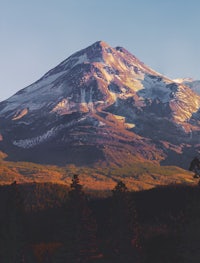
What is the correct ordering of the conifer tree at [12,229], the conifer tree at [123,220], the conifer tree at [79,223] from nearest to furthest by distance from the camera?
1. the conifer tree at [123,220]
2. the conifer tree at [79,223]
3. the conifer tree at [12,229]

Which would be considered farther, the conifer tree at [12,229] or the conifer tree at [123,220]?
the conifer tree at [12,229]

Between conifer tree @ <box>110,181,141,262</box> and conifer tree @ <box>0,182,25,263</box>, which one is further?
conifer tree @ <box>0,182,25,263</box>

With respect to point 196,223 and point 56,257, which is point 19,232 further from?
point 56,257

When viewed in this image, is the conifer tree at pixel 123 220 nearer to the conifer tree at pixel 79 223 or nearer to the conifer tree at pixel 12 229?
the conifer tree at pixel 79 223

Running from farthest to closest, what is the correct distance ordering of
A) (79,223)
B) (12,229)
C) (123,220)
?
(79,223), (12,229), (123,220)

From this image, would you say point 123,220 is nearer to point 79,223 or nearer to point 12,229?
point 79,223

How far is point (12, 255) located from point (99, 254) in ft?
141

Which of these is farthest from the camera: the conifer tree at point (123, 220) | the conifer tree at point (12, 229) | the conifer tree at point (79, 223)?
the conifer tree at point (12, 229)

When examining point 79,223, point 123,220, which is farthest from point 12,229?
point 123,220

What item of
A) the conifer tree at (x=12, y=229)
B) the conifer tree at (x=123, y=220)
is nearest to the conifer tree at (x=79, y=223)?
the conifer tree at (x=123, y=220)

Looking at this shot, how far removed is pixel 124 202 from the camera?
110 meters

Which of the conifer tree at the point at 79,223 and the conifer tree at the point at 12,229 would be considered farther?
the conifer tree at the point at 12,229

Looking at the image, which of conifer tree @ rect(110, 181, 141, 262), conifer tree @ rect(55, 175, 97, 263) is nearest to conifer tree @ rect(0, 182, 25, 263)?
conifer tree @ rect(55, 175, 97, 263)

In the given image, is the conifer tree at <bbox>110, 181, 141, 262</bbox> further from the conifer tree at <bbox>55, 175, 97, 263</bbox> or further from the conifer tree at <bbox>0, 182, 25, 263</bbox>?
the conifer tree at <bbox>0, 182, 25, 263</bbox>
